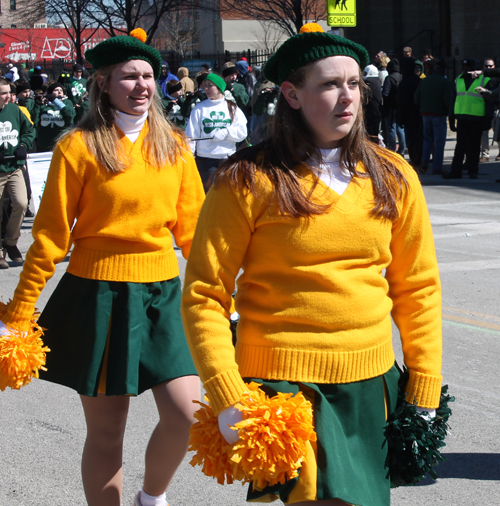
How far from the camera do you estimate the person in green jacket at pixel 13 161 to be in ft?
27.9

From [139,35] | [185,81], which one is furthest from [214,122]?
[185,81]

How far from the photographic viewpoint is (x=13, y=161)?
8.57 metres

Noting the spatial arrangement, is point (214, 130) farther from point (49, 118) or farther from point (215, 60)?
point (215, 60)

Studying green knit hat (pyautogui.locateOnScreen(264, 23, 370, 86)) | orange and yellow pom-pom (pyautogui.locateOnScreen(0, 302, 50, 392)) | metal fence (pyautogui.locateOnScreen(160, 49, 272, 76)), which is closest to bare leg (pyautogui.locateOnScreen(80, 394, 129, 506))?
orange and yellow pom-pom (pyautogui.locateOnScreen(0, 302, 50, 392))

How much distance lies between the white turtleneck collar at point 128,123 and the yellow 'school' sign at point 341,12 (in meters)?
10.3

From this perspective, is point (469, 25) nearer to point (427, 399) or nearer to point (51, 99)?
point (51, 99)

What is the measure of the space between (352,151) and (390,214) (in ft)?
0.71

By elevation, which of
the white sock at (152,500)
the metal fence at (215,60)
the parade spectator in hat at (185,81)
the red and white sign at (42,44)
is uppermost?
the red and white sign at (42,44)

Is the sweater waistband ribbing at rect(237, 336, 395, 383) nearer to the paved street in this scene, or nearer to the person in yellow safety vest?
the paved street

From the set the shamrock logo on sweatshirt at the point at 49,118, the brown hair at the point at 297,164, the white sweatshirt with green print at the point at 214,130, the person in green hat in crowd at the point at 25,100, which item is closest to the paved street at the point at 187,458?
the brown hair at the point at 297,164

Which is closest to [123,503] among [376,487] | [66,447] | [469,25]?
[66,447]

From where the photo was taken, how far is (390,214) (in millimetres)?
2207

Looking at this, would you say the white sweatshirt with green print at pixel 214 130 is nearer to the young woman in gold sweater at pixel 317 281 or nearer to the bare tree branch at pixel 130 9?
the young woman in gold sweater at pixel 317 281

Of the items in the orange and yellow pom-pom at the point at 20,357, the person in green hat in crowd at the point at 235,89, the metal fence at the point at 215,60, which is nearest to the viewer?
the orange and yellow pom-pom at the point at 20,357
